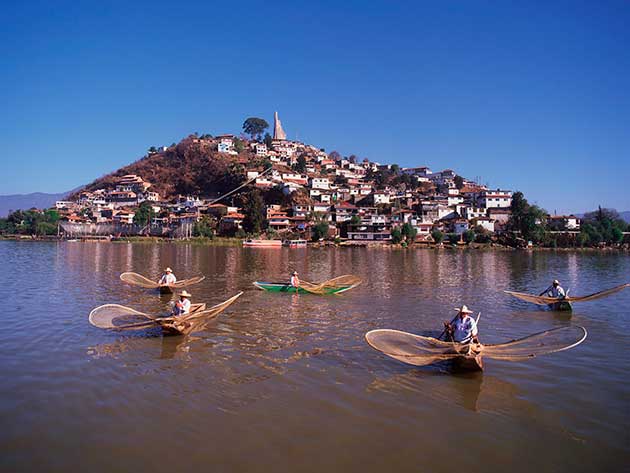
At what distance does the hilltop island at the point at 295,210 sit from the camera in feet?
253

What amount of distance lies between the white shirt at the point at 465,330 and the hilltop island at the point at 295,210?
65932 mm

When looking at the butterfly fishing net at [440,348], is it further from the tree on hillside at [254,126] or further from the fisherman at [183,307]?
the tree on hillside at [254,126]

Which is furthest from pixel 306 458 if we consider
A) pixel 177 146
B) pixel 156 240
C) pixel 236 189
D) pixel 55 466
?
pixel 177 146

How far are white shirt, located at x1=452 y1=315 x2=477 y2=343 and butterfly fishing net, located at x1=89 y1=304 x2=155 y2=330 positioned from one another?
7.36 metres

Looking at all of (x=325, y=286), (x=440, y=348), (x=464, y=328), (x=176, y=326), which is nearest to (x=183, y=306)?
(x=176, y=326)

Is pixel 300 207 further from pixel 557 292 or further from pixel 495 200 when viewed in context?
pixel 557 292

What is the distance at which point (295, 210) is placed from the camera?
8469 centimetres

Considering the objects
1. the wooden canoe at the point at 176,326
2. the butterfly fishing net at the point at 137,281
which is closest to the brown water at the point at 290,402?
the wooden canoe at the point at 176,326

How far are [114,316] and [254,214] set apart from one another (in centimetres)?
6971

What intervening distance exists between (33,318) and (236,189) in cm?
8759

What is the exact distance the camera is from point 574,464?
17.9 feet

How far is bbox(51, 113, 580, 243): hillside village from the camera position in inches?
3140

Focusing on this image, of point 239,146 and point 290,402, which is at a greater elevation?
point 239,146

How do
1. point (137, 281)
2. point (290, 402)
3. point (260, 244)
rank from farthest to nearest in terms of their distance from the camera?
point (260, 244)
point (137, 281)
point (290, 402)
